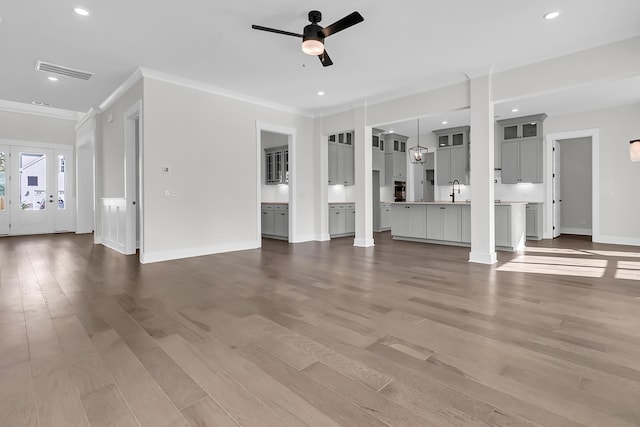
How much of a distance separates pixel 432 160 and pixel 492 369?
30.7ft

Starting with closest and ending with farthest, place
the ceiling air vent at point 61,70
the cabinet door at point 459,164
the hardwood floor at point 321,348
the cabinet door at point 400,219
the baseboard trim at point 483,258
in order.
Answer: the hardwood floor at point 321,348
the ceiling air vent at point 61,70
the baseboard trim at point 483,258
the cabinet door at point 400,219
the cabinet door at point 459,164

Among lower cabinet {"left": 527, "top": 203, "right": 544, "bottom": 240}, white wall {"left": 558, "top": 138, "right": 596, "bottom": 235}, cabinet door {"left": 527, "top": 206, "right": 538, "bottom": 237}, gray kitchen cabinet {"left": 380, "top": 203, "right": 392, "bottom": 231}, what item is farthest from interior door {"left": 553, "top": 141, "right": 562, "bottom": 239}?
gray kitchen cabinet {"left": 380, "top": 203, "right": 392, "bottom": 231}

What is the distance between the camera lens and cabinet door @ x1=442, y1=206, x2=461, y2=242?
6.77 meters

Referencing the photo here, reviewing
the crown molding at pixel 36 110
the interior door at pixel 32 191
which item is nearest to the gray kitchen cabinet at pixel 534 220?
the crown molding at pixel 36 110

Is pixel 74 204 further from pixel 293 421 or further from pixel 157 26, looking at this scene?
pixel 293 421

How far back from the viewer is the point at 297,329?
2.52 m

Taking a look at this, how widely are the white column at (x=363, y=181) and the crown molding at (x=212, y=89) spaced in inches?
56.7

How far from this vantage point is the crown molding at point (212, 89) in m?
5.13

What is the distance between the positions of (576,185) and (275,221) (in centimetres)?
844

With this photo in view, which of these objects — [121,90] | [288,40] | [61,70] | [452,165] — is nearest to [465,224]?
[452,165]

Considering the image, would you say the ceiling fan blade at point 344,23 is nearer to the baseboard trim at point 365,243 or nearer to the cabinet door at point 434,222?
the baseboard trim at point 365,243

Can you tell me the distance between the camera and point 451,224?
6.87 m

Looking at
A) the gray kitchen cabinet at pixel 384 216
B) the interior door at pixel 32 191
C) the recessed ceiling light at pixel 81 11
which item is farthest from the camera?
the gray kitchen cabinet at pixel 384 216

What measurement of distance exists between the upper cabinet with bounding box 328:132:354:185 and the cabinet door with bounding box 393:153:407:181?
1697mm
